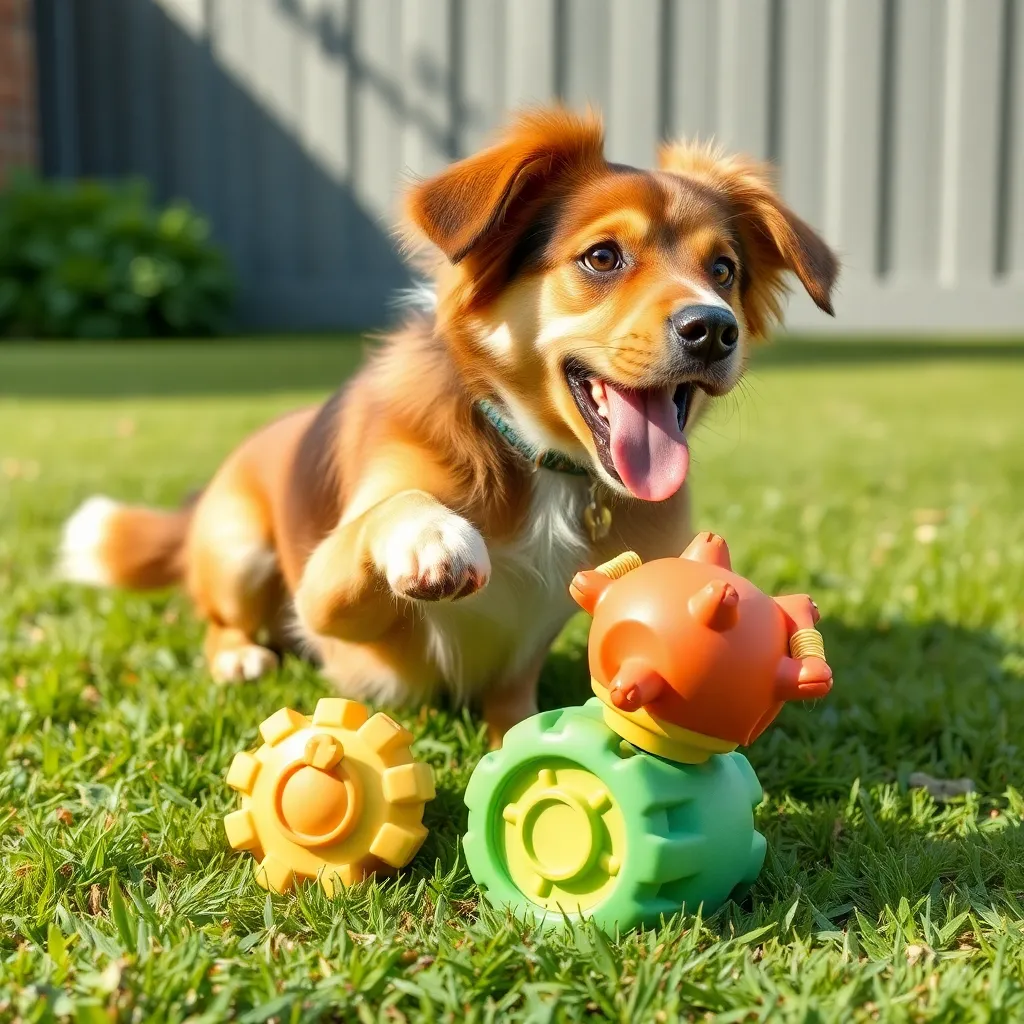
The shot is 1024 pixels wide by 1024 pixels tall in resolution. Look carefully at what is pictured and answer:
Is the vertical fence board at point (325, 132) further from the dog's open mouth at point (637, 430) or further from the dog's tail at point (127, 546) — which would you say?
the dog's open mouth at point (637, 430)

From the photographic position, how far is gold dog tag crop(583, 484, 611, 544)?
2.76 meters

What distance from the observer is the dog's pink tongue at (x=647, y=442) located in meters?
2.53

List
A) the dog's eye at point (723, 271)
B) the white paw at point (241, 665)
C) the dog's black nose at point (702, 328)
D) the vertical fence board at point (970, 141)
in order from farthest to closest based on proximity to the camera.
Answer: the vertical fence board at point (970, 141) < the white paw at point (241, 665) < the dog's eye at point (723, 271) < the dog's black nose at point (702, 328)

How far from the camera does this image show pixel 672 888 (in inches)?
76.7

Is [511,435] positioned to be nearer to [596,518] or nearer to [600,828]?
[596,518]

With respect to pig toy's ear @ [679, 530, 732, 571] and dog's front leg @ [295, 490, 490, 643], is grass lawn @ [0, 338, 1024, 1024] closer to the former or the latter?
dog's front leg @ [295, 490, 490, 643]

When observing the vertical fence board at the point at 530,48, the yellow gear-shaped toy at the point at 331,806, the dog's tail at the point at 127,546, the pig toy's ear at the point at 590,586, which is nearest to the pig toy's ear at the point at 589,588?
the pig toy's ear at the point at 590,586

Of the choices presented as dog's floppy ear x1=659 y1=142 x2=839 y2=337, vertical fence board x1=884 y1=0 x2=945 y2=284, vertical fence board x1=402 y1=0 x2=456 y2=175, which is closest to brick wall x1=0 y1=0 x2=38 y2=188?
vertical fence board x1=402 y1=0 x2=456 y2=175

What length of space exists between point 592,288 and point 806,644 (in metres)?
1.08

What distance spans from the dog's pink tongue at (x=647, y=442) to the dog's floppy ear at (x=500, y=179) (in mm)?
447

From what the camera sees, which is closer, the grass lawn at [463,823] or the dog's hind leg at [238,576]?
the grass lawn at [463,823]

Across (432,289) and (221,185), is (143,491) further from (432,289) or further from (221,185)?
(221,185)

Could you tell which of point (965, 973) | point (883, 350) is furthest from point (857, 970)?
point (883, 350)

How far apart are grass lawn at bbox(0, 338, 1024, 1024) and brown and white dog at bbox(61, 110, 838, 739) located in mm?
296
